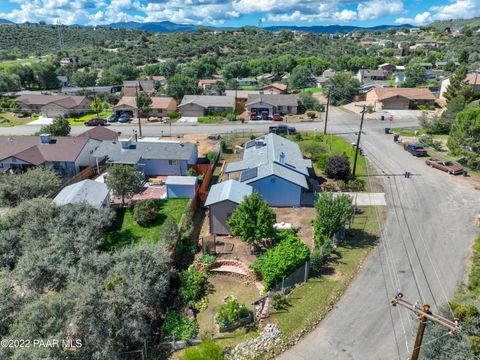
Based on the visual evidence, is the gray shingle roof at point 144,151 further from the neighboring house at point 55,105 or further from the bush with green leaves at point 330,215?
the neighboring house at point 55,105

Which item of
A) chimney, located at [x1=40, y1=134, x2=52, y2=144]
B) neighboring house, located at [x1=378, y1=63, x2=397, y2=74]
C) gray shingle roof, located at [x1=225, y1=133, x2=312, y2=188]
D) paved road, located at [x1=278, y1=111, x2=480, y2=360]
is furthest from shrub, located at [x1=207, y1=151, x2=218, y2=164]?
neighboring house, located at [x1=378, y1=63, x2=397, y2=74]

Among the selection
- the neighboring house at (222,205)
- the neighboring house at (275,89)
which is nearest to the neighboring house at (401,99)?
the neighboring house at (275,89)

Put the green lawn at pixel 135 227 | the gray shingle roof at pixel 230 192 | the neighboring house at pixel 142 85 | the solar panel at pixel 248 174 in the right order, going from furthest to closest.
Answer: the neighboring house at pixel 142 85
the solar panel at pixel 248 174
the gray shingle roof at pixel 230 192
the green lawn at pixel 135 227

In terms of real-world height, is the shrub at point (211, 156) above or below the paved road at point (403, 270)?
above

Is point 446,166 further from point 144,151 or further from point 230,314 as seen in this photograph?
point 144,151

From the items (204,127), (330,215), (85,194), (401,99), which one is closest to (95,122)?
(204,127)

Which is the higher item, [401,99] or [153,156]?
[401,99]

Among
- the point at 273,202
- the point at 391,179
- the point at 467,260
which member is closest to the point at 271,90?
the point at 391,179
